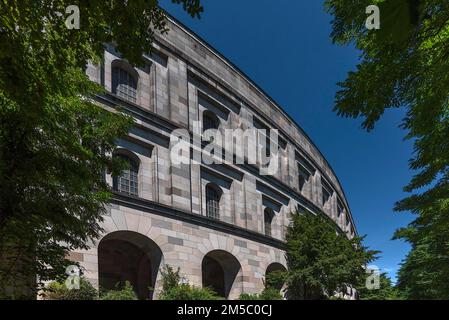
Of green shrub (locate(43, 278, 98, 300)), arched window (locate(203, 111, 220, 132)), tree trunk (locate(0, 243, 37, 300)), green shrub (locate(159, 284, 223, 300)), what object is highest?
arched window (locate(203, 111, 220, 132))

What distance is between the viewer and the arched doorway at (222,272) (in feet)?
82.9

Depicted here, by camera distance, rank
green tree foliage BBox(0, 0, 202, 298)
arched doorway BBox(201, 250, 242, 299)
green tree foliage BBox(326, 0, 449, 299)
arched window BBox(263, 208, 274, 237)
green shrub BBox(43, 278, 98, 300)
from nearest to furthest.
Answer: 1. green tree foliage BBox(0, 0, 202, 298)
2. green tree foliage BBox(326, 0, 449, 299)
3. green shrub BBox(43, 278, 98, 300)
4. arched doorway BBox(201, 250, 242, 299)
5. arched window BBox(263, 208, 274, 237)

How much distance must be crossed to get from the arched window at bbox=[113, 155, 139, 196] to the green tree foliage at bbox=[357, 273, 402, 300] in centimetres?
3398

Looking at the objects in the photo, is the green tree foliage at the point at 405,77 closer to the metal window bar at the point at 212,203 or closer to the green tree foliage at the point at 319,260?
the metal window bar at the point at 212,203

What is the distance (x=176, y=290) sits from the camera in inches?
703

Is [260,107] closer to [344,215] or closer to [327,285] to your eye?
[327,285]

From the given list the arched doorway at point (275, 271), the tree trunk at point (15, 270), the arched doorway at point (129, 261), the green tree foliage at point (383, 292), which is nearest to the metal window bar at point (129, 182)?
the arched doorway at point (129, 261)

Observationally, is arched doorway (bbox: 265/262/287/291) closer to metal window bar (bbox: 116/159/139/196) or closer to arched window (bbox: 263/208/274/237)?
arched window (bbox: 263/208/274/237)

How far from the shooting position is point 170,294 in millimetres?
17922

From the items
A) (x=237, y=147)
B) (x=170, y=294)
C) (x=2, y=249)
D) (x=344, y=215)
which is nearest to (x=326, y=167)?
(x=344, y=215)

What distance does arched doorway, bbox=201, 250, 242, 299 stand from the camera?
25.3 meters

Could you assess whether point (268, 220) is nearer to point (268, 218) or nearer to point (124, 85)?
point (268, 218)

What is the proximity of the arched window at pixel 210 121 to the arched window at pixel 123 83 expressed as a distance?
553 cm

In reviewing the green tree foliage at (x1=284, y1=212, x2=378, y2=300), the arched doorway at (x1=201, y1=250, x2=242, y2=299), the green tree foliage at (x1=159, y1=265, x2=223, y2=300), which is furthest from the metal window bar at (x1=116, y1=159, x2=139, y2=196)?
the green tree foliage at (x1=284, y1=212, x2=378, y2=300)
